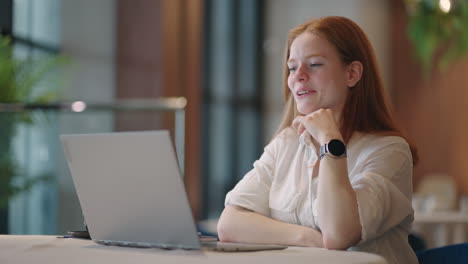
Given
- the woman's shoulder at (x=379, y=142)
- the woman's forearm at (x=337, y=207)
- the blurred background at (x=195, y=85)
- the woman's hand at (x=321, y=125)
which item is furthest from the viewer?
the blurred background at (x=195, y=85)

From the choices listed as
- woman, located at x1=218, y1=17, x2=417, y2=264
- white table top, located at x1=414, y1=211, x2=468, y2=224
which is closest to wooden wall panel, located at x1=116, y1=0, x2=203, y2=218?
white table top, located at x1=414, y1=211, x2=468, y2=224

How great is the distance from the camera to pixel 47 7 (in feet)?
19.1

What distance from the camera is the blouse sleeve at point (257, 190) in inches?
84.9

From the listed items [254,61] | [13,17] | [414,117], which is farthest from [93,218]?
[414,117]

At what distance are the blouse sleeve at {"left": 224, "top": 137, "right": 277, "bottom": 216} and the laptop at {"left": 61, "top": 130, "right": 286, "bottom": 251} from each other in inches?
19.8

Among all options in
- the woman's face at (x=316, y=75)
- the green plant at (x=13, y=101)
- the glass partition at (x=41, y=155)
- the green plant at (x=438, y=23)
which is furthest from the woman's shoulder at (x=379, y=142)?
the green plant at (x=438, y=23)

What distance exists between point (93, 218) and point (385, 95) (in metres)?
1.00

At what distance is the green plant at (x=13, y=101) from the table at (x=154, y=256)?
84.0 inches

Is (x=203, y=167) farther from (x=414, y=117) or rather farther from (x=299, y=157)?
(x=299, y=157)

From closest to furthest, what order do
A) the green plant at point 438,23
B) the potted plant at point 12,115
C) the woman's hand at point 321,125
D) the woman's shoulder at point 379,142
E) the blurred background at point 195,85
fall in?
the woman's hand at point 321,125, the woman's shoulder at point 379,142, the potted plant at point 12,115, the blurred background at point 195,85, the green plant at point 438,23

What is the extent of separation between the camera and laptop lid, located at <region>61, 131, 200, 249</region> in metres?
1.49

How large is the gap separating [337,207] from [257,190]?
428mm

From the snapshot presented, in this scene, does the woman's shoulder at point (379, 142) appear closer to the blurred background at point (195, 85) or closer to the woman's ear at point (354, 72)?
the woman's ear at point (354, 72)

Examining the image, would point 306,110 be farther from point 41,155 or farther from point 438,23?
point 438,23
